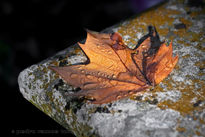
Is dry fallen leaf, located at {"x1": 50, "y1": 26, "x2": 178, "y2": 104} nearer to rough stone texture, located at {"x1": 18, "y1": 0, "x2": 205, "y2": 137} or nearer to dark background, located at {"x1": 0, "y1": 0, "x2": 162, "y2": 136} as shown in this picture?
rough stone texture, located at {"x1": 18, "y1": 0, "x2": 205, "y2": 137}

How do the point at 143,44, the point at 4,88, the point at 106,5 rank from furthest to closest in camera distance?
the point at 106,5
the point at 4,88
the point at 143,44

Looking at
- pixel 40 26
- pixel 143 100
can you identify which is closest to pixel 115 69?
pixel 143 100

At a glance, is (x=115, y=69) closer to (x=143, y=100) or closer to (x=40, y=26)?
(x=143, y=100)

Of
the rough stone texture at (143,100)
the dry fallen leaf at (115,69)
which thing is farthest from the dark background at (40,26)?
the dry fallen leaf at (115,69)

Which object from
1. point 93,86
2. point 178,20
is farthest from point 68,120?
point 178,20

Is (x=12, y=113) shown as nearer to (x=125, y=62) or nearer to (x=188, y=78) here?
(x=125, y=62)

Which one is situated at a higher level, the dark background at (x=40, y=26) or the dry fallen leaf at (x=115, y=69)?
the dark background at (x=40, y=26)

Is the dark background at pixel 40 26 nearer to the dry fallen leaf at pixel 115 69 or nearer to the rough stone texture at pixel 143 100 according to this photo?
the rough stone texture at pixel 143 100
